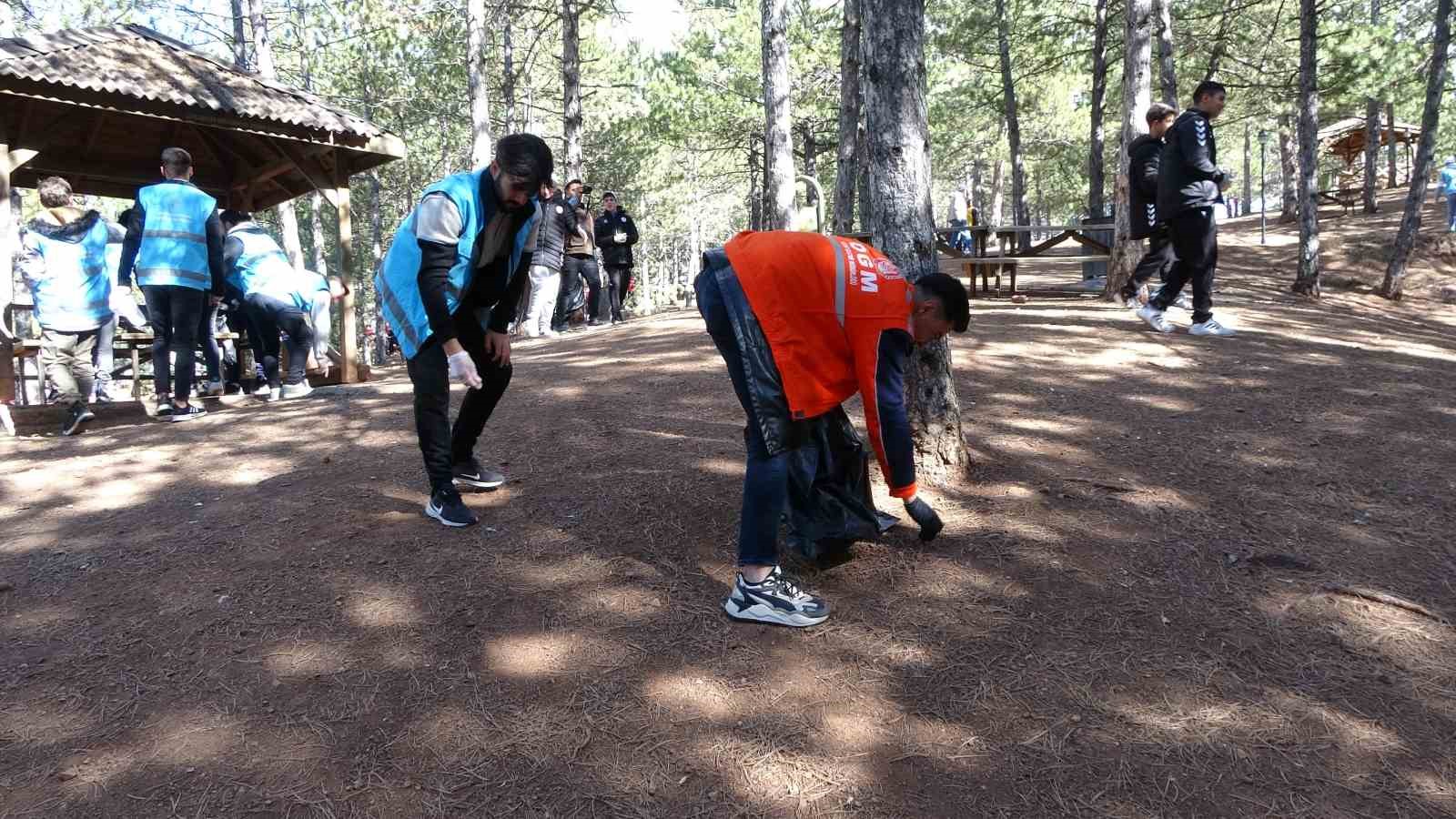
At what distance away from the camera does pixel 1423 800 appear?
Answer: 2287mm

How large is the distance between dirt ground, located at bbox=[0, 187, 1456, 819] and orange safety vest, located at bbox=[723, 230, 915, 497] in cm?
85

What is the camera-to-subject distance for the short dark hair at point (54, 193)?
666 cm

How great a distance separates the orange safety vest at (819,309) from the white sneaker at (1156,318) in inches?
190

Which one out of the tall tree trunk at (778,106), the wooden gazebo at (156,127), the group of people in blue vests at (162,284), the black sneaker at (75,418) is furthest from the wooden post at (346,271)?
the tall tree trunk at (778,106)

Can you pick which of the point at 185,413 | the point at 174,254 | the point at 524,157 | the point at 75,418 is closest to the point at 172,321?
the point at 174,254

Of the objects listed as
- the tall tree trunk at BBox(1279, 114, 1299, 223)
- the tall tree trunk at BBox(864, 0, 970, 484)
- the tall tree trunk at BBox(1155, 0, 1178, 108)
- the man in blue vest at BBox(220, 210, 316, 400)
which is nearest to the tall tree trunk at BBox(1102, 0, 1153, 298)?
the tall tree trunk at BBox(1155, 0, 1178, 108)

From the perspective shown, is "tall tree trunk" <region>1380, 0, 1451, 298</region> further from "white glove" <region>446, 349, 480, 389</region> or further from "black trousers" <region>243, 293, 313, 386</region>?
"black trousers" <region>243, 293, 313, 386</region>

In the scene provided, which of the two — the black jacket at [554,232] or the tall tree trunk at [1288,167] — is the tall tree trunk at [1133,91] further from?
the tall tree trunk at [1288,167]

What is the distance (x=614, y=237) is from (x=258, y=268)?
19.4 feet

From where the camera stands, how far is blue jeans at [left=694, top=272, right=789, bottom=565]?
303 centimetres

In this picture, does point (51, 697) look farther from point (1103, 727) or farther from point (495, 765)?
point (1103, 727)

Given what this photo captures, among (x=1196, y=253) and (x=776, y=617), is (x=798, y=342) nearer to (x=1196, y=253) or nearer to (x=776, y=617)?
(x=776, y=617)

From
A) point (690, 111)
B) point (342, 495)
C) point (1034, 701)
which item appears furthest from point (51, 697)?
point (690, 111)

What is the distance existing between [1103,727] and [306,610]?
9.00ft
